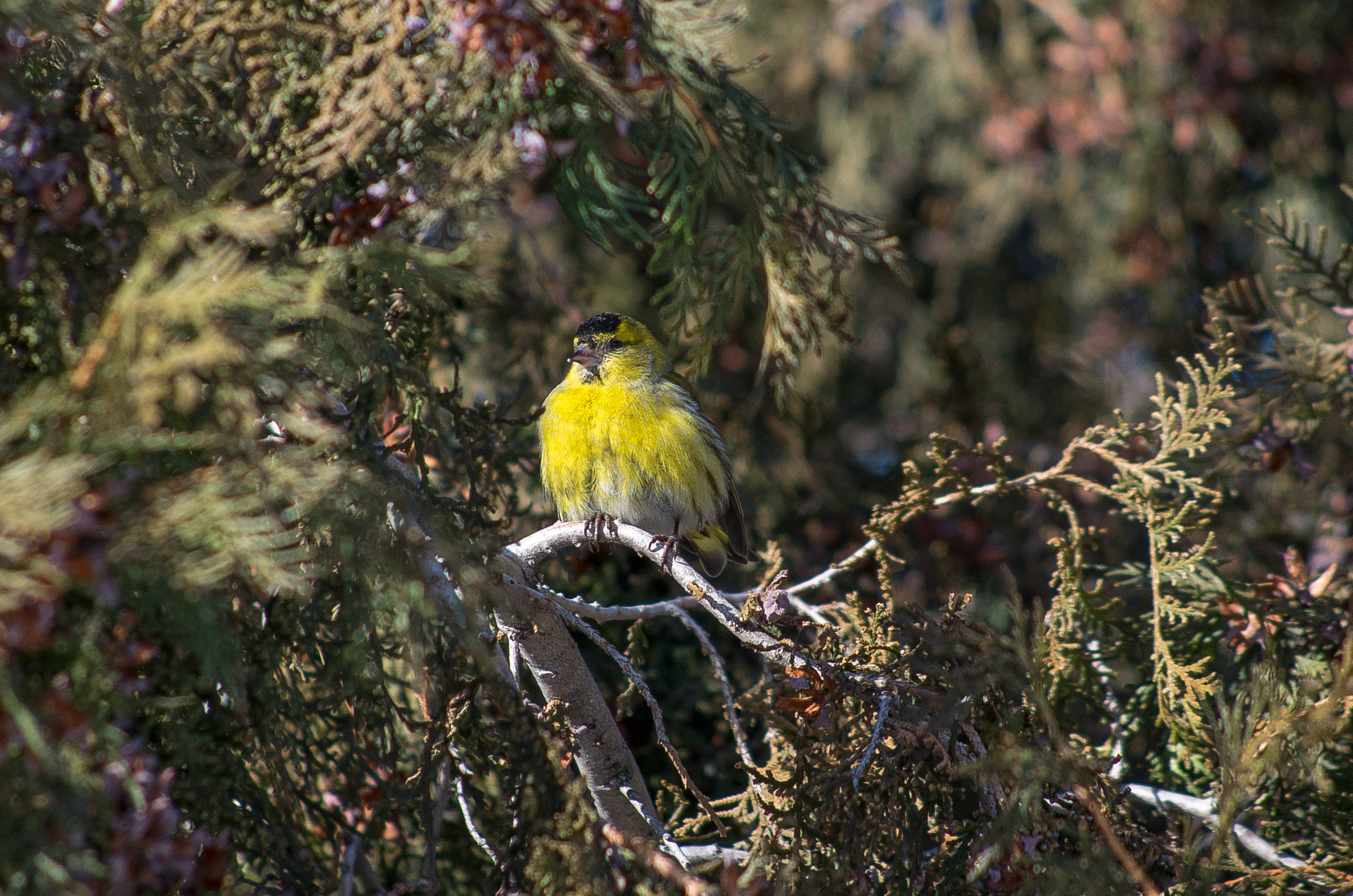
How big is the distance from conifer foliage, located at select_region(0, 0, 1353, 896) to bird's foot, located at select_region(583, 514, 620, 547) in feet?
0.10

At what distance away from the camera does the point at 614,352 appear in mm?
3883

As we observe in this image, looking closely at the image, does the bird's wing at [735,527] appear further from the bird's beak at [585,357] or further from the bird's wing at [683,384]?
the bird's beak at [585,357]

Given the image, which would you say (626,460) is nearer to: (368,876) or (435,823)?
(435,823)


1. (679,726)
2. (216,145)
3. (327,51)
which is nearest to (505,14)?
(327,51)

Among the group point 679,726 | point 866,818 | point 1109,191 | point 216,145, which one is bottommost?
point 679,726

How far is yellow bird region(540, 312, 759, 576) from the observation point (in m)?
3.63

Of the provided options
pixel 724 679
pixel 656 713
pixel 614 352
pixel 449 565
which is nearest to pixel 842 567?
pixel 724 679

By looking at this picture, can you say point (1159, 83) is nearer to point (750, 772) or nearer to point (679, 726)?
point (679, 726)

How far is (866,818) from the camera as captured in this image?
6.45ft

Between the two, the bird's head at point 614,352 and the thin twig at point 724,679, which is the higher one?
the bird's head at point 614,352

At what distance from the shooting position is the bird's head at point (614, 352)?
375cm

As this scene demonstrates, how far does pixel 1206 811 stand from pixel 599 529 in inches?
73.5

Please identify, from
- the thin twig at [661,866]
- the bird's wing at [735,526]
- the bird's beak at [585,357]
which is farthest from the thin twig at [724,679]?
the bird's beak at [585,357]

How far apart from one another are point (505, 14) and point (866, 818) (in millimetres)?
1910
